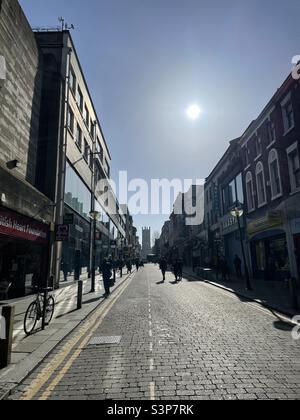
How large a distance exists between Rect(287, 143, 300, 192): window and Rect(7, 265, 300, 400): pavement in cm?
1071

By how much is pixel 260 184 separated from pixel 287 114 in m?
6.01

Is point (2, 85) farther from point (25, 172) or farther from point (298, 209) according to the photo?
point (298, 209)

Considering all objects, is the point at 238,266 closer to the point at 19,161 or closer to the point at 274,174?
the point at 274,174

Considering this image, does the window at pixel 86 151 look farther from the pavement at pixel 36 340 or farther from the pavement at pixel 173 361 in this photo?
the pavement at pixel 173 361

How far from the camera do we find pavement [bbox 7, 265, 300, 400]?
460cm

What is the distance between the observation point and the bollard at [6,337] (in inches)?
229

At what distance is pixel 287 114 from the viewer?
787 inches

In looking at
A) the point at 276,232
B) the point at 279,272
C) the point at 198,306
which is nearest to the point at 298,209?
the point at 276,232

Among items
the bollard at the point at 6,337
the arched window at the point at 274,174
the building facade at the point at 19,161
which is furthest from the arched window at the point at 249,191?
the bollard at the point at 6,337

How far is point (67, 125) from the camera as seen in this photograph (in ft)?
73.5

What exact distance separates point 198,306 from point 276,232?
11.1m

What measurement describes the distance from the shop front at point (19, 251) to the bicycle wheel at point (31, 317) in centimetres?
446

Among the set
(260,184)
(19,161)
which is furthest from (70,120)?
(260,184)

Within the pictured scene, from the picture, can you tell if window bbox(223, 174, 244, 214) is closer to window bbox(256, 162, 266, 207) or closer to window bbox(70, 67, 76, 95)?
window bbox(256, 162, 266, 207)
